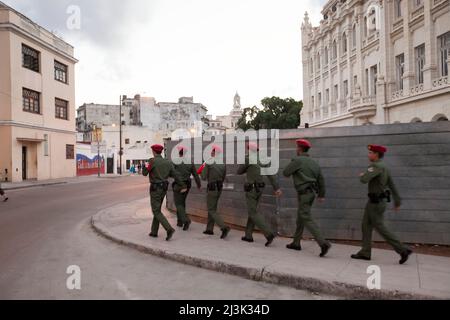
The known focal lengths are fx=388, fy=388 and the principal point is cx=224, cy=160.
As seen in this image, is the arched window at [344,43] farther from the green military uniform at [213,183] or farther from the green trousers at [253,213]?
the green trousers at [253,213]

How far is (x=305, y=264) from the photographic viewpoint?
219 inches

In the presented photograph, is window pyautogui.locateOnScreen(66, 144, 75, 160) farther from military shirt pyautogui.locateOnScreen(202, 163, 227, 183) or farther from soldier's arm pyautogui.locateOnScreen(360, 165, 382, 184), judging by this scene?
soldier's arm pyautogui.locateOnScreen(360, 165, 382, 184)

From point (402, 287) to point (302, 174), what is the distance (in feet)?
7.57

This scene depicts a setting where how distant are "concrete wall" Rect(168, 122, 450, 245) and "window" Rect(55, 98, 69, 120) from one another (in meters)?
30.4

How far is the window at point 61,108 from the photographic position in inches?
1329

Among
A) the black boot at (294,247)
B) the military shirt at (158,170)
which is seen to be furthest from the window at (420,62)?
the military shirt at (158,170)

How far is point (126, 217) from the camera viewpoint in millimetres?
10469

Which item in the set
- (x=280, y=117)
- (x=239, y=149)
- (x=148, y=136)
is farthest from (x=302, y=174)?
(x=148, y=136)

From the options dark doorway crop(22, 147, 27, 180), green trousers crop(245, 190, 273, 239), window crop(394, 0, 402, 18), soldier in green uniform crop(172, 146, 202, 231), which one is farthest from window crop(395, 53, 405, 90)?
dark doorway crop(22, 147, 27, 180)

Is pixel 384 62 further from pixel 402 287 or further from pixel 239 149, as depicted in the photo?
pixel 402 287

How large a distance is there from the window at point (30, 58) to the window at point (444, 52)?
91.2 ft

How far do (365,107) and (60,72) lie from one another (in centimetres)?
2588

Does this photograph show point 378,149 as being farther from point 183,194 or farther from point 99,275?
point 183,194

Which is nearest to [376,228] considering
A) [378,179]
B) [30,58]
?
[378,179]
